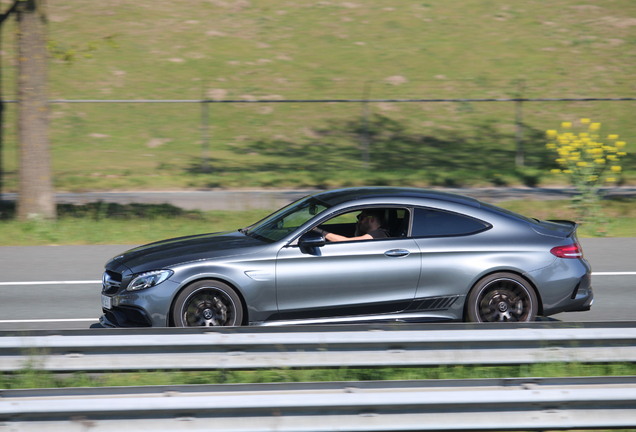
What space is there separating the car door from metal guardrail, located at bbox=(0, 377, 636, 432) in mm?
2635

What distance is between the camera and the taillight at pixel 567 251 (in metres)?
8.05

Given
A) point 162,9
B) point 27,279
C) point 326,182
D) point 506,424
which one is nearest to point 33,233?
point 27,279

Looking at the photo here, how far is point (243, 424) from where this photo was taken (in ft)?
15.8

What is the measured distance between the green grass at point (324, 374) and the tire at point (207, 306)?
1.17 meters

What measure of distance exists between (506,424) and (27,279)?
7751mm

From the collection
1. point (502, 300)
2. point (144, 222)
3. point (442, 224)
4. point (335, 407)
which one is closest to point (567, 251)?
point (502, 300)

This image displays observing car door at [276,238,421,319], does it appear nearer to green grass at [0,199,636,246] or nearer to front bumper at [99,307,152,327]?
front bumper at [99,307,152,327]

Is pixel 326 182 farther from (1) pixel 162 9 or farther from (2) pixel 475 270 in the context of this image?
(1) pixel 162 9

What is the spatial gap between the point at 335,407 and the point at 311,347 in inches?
35.5

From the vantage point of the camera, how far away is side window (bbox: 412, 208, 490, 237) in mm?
8031

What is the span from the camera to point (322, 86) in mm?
28391

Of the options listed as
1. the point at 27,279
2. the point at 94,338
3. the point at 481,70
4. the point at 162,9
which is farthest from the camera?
the point at 162,9

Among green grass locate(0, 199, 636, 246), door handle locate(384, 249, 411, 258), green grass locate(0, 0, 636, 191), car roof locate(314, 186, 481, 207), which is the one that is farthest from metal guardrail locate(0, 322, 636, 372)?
green grass locate(0, 0, 636, 191)

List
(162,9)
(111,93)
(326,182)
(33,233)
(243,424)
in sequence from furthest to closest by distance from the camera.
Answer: (162,9)
(111,93)
(326,182)
(33,233)
(243,424)
